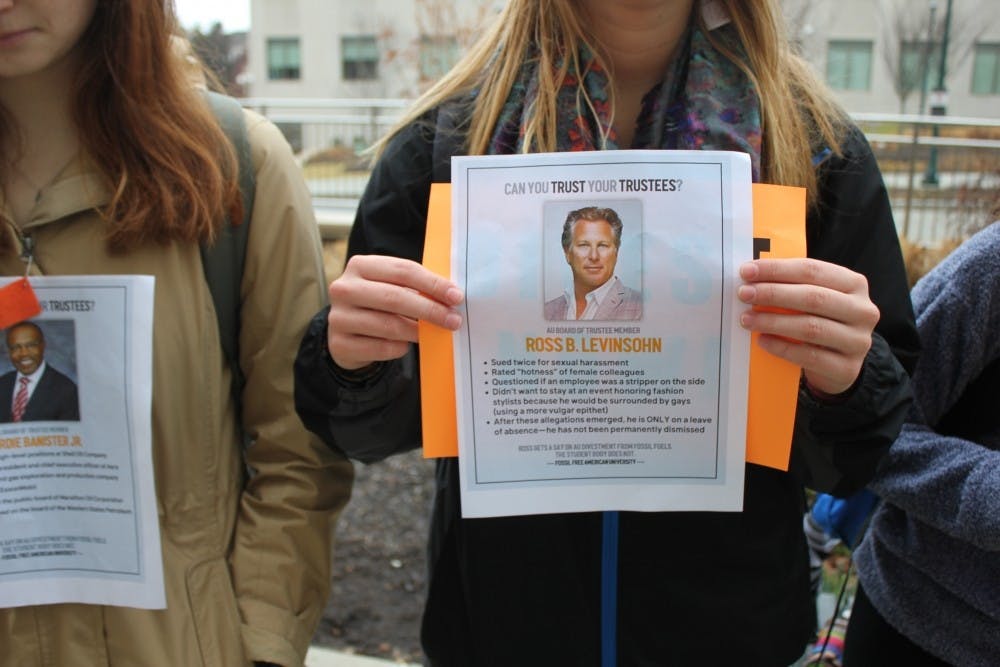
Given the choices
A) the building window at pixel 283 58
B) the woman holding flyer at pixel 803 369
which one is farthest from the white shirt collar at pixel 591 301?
the building window at pixel 283 58

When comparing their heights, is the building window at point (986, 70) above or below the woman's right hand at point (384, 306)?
above

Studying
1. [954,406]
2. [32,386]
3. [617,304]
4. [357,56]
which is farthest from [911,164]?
[357,56]

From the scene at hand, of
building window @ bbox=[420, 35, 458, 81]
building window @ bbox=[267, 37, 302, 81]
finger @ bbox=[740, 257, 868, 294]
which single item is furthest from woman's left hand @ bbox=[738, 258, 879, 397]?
building window @ bbox=[267, 37, 302, 81]

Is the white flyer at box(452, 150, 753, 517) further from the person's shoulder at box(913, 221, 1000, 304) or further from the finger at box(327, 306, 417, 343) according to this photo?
the person's shoulder at box(913, 221, 1000, 304)

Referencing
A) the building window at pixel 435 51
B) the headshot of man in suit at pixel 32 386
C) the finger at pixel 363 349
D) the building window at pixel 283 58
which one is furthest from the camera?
the building window at pixel 283 58

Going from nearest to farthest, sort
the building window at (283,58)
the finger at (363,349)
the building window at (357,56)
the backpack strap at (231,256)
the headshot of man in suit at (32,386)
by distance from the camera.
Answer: the finger at (363,349) < the headshot of man in suit at (32,386) < the backpack strap at (231,256) < the building window at (357,56) < the building window at (283,58)

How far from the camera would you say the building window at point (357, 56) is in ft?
102

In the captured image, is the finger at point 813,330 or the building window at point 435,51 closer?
the finger at point 813,330

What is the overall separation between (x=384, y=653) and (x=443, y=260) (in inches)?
101

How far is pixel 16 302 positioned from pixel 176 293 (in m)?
0.24

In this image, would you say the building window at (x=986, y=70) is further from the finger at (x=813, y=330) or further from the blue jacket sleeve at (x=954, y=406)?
the finger at (x=813, y=330)

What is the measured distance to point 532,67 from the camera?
59.2 inches

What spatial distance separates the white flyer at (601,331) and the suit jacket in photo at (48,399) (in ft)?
2.07

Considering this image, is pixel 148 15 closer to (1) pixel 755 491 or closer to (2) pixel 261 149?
(2) pixel 261 149
